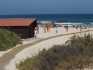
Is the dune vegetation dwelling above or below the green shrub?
above

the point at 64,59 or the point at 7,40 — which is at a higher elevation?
the point at 64,59

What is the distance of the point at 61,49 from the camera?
1778 cm

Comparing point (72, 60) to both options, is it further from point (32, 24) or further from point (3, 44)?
point (32, 24)

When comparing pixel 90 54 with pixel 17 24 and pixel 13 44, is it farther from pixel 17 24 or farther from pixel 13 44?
pixel 17 24

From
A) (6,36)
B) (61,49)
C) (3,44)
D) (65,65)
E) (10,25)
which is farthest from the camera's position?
(10,25)

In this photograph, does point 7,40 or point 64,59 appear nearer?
point 64,59

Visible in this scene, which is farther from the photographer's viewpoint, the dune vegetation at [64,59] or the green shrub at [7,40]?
the green shrub at [7,40]

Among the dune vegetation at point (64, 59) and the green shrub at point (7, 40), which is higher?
the dune vegetation at point (64, 59)

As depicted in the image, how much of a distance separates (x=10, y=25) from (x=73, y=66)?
24.6 metres

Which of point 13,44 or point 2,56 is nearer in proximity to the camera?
point 2,56

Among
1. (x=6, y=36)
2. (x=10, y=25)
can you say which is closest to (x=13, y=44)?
(x=6, y=36)

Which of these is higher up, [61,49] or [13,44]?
[61,49]

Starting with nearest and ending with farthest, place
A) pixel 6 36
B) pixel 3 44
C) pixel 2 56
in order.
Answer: pixel 2 56 < pixel 3 44 < pixel 6 36

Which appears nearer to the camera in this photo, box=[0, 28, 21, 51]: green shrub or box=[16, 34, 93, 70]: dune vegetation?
box=[16, 34, 93, 70]: dune vegetation
